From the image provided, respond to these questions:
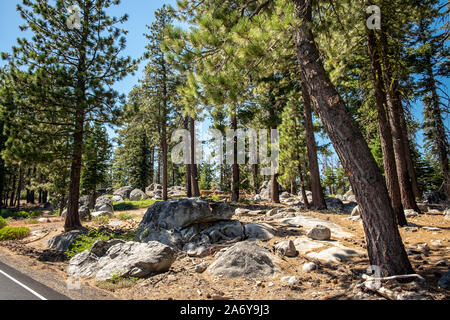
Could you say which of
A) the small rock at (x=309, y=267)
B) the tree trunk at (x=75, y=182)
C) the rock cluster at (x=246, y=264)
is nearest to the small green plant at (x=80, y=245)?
the tree trunk at (x=75, y=182)

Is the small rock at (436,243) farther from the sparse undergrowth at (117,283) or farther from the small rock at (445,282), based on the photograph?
the sparse undergrowth at (117,283)

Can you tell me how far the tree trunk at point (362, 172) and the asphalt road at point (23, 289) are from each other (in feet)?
18.7

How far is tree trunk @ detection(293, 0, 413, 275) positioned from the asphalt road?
224 inches

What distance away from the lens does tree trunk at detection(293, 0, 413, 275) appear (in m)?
3.92

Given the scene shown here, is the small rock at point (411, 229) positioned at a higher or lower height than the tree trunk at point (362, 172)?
lower

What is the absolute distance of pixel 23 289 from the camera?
488cm

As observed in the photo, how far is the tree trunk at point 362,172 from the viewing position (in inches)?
154

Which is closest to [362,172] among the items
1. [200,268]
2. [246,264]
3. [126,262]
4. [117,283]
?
[246,264]

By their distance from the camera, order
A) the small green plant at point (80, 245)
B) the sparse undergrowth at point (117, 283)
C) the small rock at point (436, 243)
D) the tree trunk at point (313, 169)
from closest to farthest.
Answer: the sparse undergrowth at point (117, 283) → the small rock at point (436, 243) → the small green plant at point (80, 245) → the tree trunk at point (313, 169)

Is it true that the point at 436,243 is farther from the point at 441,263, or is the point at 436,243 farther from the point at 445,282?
the point at 445,282

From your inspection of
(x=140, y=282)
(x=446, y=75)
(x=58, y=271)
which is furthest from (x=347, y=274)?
(x=446, y=75)

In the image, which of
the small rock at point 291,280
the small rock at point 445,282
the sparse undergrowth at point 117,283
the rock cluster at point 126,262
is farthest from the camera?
the rock cluster at point 126,262

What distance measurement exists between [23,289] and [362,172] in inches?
274
